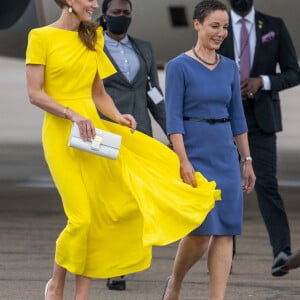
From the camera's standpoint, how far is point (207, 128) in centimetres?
676

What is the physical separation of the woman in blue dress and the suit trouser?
1.35 m

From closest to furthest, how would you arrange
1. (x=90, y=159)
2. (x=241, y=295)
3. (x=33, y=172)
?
(x=90, y=159) → (x=241, y=295) → (x=33, y=172)

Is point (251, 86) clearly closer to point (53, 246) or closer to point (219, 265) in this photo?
point (219, 265)

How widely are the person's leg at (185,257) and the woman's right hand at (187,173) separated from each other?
293 mm

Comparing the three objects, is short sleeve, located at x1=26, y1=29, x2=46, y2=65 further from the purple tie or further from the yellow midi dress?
the purple tie

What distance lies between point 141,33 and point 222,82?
5.02 m

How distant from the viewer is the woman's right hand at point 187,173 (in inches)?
262

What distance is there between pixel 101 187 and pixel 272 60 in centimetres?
226

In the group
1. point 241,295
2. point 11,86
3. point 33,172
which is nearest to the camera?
point 241,295

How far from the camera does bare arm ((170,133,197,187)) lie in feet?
21.8

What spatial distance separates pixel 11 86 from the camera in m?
27.1

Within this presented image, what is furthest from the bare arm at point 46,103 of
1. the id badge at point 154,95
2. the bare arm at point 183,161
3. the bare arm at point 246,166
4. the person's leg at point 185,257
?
the id badge at point 154,95

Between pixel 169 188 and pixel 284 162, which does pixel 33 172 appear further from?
pixel 169 188

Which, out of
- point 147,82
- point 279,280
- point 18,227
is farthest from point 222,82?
point 18,227
